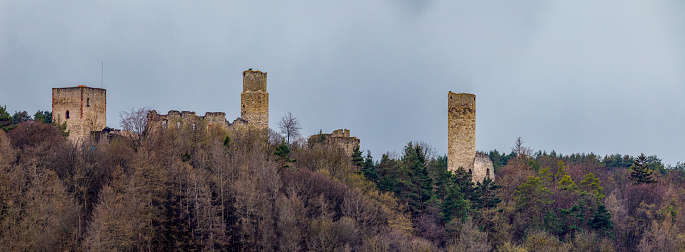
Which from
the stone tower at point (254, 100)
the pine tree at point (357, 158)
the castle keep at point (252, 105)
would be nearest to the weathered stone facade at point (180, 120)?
the castle keep at point (252, 105)

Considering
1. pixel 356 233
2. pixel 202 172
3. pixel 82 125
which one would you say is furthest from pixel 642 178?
pixel 82 125

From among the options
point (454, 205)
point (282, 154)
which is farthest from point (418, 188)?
point (282, 154)

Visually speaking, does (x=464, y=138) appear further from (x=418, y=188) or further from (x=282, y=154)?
(x=282, y=154)

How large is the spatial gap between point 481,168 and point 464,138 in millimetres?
2072

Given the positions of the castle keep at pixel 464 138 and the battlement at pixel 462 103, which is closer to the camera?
the castle keep at pixel 464 138

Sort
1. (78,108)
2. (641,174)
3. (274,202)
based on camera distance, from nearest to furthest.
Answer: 1. (274,202)
2. (78,108)
3. (641,174)

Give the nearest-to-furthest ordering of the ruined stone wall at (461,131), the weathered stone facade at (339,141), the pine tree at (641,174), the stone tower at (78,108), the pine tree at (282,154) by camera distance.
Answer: the stone tower at (78,108)
the pine tree at (282,154)
the ruined stone wall at (461,131)
the weathered stone facade at (339,141)
the pine tree at (641,174)

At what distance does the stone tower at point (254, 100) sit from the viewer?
1893 inches

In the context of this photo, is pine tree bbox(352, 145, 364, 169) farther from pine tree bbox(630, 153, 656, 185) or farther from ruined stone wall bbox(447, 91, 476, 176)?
pine tree bbox(630, 153, 656, 185)

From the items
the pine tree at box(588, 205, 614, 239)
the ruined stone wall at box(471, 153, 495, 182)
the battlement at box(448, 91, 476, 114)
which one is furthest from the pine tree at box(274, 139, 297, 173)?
the pine tree at box(588, 205, 614, 239)

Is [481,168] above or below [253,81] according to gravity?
below

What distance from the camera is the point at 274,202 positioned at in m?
43.1

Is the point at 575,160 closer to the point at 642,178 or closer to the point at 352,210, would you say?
the point at 642,178

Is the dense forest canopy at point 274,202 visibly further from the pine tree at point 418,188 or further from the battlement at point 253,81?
the battlement at point 253,81
